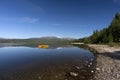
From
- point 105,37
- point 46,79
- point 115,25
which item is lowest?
point 46,79

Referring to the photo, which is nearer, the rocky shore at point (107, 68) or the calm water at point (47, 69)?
the rocky shore at point (107, 68)

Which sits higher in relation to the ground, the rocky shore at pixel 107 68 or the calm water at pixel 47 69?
the rocky shore at pixel 107 68

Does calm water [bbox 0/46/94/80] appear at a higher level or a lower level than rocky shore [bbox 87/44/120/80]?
lower

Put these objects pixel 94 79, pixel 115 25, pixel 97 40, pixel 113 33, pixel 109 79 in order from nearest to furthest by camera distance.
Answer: pixel 109 79, pixel 94 79, pixel 115 25, pixel 113 33, pixel 97 40

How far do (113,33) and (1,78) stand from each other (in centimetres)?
8816

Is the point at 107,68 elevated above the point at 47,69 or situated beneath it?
elevated above

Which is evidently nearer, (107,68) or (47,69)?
(107,68)

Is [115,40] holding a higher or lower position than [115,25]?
lower

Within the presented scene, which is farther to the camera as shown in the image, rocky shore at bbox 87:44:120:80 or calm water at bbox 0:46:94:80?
calm water at bbox 0:46:94:80

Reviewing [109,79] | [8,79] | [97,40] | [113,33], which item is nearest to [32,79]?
[8,79]

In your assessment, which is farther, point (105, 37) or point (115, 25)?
point (105, 37)

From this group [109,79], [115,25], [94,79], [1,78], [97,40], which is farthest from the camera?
[97,40]

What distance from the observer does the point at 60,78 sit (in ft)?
55.7

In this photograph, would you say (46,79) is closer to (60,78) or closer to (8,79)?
(60,78)
